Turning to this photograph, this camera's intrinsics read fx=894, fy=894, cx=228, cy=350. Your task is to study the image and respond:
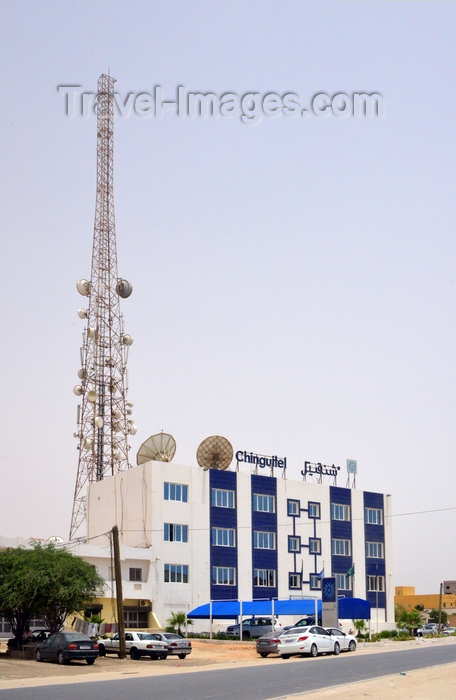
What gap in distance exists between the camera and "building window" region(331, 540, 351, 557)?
282ft

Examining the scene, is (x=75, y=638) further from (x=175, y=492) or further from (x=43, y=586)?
(x=175, y=492)

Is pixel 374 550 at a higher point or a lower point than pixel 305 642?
higher

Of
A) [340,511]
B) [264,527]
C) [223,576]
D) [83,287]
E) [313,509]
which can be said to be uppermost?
[83,287]

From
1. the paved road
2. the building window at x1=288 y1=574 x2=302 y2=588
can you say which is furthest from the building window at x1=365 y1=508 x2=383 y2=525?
the paved road

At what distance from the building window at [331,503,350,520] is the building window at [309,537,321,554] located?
3155 millimetres

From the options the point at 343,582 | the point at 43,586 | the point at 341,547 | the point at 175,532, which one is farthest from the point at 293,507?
the point at 43,586

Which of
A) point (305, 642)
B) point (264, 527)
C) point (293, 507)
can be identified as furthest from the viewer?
point (293, 507)

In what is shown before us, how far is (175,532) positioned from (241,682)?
4538 centimetres

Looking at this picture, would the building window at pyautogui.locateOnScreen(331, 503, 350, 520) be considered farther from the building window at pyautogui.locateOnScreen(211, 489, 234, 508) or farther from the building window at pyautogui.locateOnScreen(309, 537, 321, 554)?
the building window at pyautogui.locateOnScreen(211, 489, 234, 508)

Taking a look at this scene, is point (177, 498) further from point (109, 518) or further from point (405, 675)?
point (405, 675)

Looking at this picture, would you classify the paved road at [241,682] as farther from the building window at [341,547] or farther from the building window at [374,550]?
the building window at [374,550]

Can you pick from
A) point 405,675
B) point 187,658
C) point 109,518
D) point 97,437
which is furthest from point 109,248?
point 405,675

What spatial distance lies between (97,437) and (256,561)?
20393 millimetres

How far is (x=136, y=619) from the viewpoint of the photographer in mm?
69688
